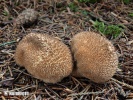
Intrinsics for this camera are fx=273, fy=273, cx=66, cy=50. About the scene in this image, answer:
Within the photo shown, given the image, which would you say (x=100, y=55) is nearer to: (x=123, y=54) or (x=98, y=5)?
(x=123, y=54)

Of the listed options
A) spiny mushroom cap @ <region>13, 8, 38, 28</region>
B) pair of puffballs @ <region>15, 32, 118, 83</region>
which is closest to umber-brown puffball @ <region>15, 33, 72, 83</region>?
pair of puffballs @ <region>15, 32, 118, 83</region>

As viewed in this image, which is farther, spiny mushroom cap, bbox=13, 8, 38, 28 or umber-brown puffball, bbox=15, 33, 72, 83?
spiny mushroom cap, bbox=13, 8, 38, 28

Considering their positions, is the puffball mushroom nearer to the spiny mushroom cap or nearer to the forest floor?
the forest floor

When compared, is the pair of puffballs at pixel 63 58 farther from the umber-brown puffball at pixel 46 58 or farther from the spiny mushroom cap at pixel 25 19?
Result: the spiny mushroom cap at pixel 25 19

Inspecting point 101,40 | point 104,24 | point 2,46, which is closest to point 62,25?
point 104,24

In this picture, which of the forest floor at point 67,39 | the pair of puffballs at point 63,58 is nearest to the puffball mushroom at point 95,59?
the pair of puffballs at point 63,58

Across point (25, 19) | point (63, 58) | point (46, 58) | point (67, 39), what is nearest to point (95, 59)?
point (63, 58)
